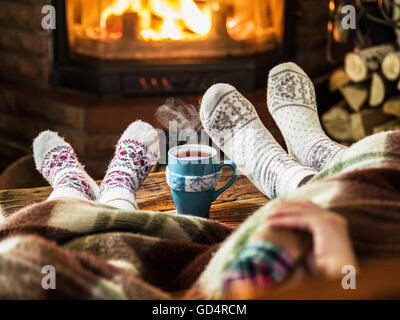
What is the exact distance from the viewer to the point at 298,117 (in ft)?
3.42

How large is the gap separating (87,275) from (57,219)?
0.16 meters

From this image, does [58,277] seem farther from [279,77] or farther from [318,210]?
[279,77]

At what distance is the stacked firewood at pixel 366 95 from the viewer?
5.47 ft

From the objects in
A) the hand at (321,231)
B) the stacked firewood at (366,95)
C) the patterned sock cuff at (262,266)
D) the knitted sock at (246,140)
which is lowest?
the stacked firewood at (366,95)

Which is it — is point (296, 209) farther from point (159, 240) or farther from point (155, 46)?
point (155, 46)

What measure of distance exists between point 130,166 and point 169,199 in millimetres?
87

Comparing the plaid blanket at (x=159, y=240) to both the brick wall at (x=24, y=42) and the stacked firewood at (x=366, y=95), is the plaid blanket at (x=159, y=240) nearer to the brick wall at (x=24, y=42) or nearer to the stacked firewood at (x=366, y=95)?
the stacked firewood at (x=366, y=95)

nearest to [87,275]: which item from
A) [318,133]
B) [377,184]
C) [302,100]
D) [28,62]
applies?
[377,184]

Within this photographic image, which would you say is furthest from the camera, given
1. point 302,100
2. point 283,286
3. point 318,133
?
point 302,100

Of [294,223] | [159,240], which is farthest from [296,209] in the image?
[159,240]

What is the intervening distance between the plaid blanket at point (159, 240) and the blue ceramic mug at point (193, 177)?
125mm

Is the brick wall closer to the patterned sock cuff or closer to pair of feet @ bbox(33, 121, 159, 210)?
pair of feet @ bbox(33, 121, 159, 210)

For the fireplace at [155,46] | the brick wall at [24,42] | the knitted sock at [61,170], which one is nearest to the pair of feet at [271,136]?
the knitted sock at [61,170]

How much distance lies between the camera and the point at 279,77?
111cm
